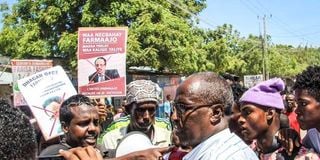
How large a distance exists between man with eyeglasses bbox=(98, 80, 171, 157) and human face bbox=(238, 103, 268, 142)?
549 millimetres

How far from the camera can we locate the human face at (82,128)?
2.97 meters

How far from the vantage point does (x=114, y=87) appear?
18.5 ft

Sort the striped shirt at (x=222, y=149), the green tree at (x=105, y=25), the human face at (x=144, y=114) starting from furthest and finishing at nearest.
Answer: the green tree at (x=105, y=25)
the human face at (x=144, y=114)
the striped shirt at (x=222, y=149)

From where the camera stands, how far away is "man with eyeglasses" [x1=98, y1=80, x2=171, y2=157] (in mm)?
3521

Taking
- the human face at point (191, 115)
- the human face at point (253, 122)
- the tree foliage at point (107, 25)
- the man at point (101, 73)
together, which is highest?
the tree foliage at point (107, 25)

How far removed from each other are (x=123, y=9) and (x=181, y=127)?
760 inches

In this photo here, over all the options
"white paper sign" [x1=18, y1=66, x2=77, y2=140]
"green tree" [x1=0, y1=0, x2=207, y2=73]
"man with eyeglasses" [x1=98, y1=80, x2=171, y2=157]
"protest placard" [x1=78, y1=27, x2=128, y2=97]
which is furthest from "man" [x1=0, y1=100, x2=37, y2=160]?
"green tree" [x1=0, y1=0, x2=207, y2=73]

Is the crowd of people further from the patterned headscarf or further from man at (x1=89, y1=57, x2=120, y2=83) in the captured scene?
man at (x1=89, y1=57, x2=120, y2=83)

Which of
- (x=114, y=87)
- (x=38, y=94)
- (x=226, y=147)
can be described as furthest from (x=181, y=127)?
(x=114, y=87)

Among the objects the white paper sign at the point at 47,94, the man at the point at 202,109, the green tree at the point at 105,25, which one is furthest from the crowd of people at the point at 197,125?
the green tree at the point at 105,25

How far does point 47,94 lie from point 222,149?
104 inches

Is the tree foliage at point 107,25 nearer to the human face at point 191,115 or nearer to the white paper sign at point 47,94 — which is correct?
the white paper sign at point 47,94

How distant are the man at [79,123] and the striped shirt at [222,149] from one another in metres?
1.04

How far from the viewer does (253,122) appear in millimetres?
3324
